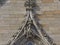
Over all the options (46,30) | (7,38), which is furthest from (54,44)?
(7,38)

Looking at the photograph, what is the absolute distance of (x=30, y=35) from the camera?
36.8ft

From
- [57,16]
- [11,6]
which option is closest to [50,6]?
[57,16]

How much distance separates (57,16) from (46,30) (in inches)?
20.3

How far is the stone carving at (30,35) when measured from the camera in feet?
36.6

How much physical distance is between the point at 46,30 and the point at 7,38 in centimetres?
110

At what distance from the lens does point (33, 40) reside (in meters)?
11.3

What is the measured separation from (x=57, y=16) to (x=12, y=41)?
4.82 ft

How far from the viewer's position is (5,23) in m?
11.4

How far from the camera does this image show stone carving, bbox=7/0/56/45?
1116cm

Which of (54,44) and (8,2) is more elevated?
(8,2)

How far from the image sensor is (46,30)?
37.3 feet

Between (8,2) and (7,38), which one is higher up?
(8,2)

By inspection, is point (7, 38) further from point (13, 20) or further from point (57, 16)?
point (57, 16)

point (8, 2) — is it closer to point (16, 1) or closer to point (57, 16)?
point (16, 1)
